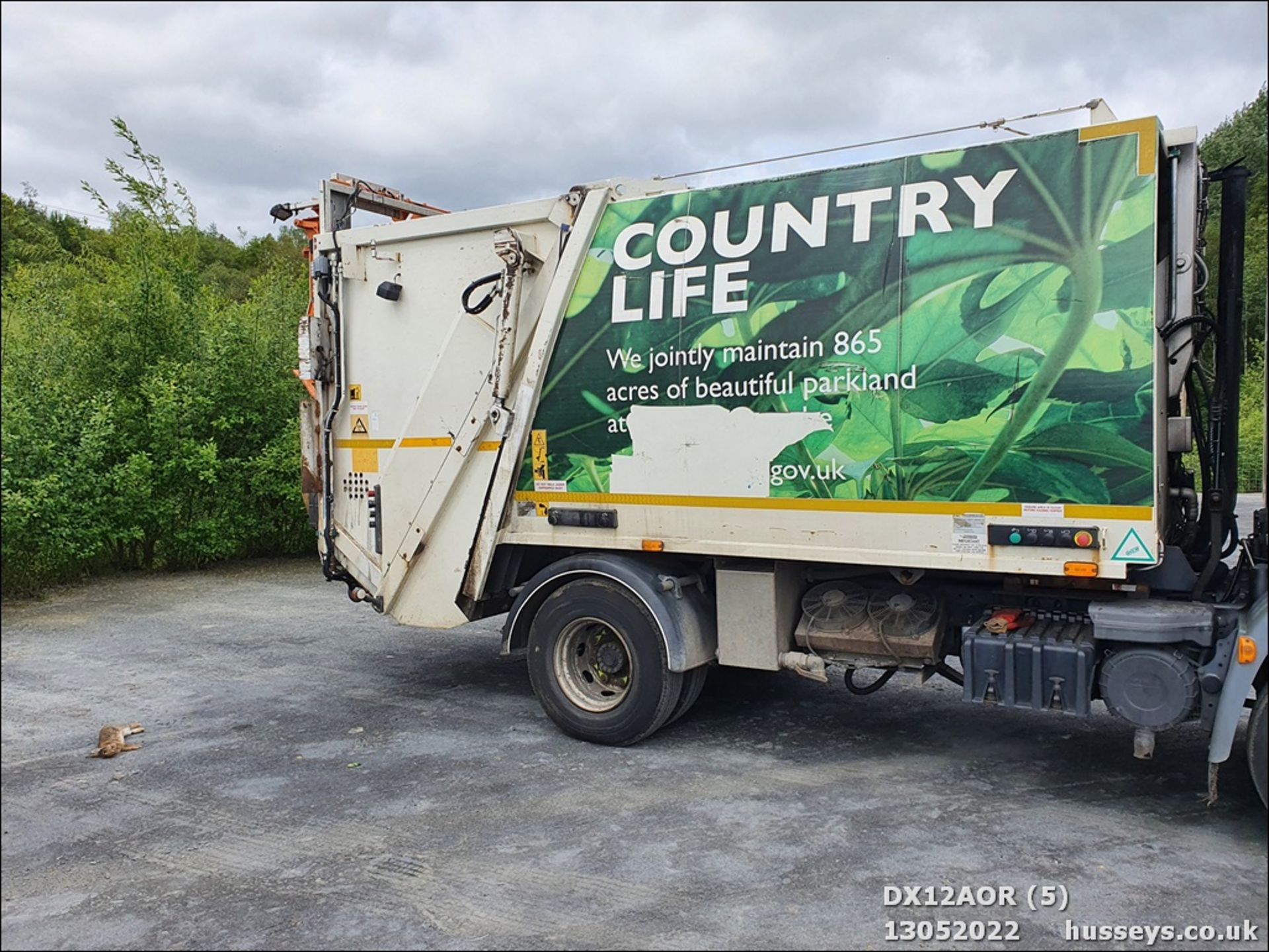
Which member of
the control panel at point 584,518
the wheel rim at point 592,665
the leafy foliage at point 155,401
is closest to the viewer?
the control panel at point 584,518

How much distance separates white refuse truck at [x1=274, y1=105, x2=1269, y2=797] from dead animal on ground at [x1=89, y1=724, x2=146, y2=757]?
1.75m

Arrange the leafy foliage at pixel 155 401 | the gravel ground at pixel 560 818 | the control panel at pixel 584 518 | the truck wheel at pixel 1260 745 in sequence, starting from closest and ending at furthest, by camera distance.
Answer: the gravel ground at pixel 560 818
the truck wheel at pixel 1260 745
the control panel at pixel 584 518
the leafy foliage at pixel 155 401

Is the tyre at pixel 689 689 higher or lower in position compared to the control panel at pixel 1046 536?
lower

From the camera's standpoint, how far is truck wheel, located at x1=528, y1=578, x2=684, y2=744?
5.58 metres

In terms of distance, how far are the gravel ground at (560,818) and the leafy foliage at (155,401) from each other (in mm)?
3797

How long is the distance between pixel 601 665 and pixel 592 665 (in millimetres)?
81

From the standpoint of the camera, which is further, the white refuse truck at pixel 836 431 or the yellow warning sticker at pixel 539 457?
the yellow warning sticker at pixel 539 457

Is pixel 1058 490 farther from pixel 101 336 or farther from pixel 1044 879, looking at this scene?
pixel 101 336

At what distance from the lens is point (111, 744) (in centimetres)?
563

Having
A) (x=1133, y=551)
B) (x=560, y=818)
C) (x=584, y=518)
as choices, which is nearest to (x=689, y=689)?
(x=584, y=518)

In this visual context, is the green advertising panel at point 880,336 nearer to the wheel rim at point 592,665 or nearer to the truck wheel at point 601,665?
the truck wheel at point 601,665

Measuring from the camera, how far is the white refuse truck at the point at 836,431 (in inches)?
→ 175

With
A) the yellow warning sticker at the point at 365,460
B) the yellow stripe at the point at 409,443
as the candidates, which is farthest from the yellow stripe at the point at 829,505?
the yellow warning sticker at the point at 365,460

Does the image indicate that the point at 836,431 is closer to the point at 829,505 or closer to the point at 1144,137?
the point at 829,505
